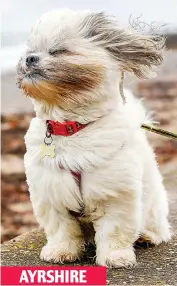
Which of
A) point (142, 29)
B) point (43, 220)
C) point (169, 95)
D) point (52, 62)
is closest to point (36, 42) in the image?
point (52, 62)

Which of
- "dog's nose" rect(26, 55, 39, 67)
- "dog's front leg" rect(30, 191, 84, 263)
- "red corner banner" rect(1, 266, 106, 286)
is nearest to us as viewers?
"dog's nose" rect(26, 55, 39, 67)

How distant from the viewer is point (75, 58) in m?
4.02

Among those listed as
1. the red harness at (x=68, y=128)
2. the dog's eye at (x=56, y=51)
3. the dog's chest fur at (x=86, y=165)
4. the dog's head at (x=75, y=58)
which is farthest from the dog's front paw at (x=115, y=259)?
the dog's eye at (x=56, y=51)

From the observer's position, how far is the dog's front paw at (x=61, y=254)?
4441 millimetres

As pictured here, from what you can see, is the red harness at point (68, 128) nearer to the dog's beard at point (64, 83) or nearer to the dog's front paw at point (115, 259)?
the dog's beard at point (64, 83)

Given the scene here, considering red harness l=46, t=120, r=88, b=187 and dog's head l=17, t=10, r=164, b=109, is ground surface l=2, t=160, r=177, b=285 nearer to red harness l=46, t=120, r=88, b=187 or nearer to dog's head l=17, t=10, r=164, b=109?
red harness l=46, t=120, r=88, b=187

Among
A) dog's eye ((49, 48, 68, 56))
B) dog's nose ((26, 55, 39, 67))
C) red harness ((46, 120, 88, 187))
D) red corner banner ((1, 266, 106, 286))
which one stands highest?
dog's eye ((49, 48, 68, 56))

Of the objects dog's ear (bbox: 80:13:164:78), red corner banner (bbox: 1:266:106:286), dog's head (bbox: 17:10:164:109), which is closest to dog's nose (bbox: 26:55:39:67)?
dog's head (bbox: 17:10:164:109)

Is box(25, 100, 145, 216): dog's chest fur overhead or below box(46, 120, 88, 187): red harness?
below

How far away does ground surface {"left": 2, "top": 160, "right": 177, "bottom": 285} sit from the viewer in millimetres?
4230

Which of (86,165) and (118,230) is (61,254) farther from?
(86,165)

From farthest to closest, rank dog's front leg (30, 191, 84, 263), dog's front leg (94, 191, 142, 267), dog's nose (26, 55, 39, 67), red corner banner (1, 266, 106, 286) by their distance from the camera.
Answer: dog's front leg (30, 191, 84, 263) → dog's front leg (94, 191, 142, 267) → red corner banner (1, 266, 106, 286) → dog's nose (26, 55, 39, 67)

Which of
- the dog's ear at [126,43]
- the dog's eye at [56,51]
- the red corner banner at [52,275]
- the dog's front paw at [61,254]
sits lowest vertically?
the red corner banner at [52,275]

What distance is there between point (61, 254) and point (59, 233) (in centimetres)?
11
